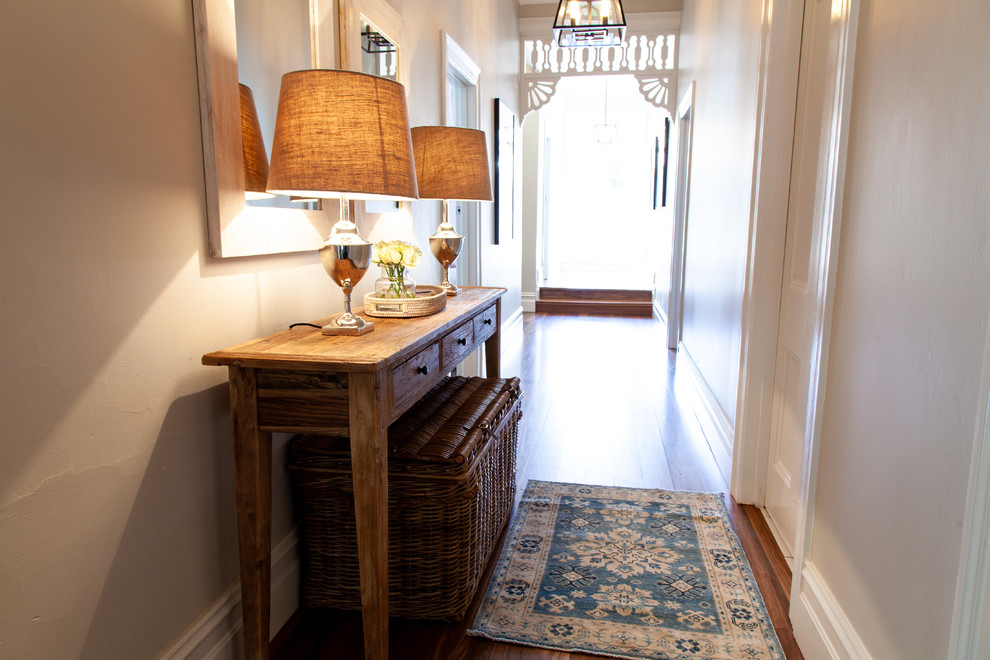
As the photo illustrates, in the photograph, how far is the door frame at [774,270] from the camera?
169 centimetres

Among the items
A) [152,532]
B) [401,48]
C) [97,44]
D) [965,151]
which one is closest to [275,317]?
[152,532]

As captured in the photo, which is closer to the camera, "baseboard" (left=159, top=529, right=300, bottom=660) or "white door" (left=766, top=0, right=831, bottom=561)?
"baseboard" (left=159, top=529, right=300, bottom=660)

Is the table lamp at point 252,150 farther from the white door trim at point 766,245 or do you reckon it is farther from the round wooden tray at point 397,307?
the white door trim at point 766,245

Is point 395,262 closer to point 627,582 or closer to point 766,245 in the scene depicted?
point 627,582

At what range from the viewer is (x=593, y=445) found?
3311mm

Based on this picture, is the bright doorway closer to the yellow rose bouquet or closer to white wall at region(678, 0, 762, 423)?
white wall at region(678, 0, 762, 423)

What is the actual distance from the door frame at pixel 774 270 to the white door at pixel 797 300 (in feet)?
0.13

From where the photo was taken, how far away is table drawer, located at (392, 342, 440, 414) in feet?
4.92

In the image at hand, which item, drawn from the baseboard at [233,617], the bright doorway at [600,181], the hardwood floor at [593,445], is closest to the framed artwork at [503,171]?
the hardwood floor at [593,445]

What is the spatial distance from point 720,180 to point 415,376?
2.43 meters

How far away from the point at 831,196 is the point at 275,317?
4.92 feet

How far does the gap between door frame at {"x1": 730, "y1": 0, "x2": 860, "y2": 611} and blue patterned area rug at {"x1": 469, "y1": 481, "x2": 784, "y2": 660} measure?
0.69ft

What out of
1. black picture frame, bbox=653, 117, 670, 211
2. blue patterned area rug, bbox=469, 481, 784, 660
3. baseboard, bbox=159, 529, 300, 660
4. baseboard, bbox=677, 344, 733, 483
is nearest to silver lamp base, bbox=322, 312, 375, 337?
baseboard, bbox=159, 529, 300, 660

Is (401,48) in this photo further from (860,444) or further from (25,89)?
(860,444)
